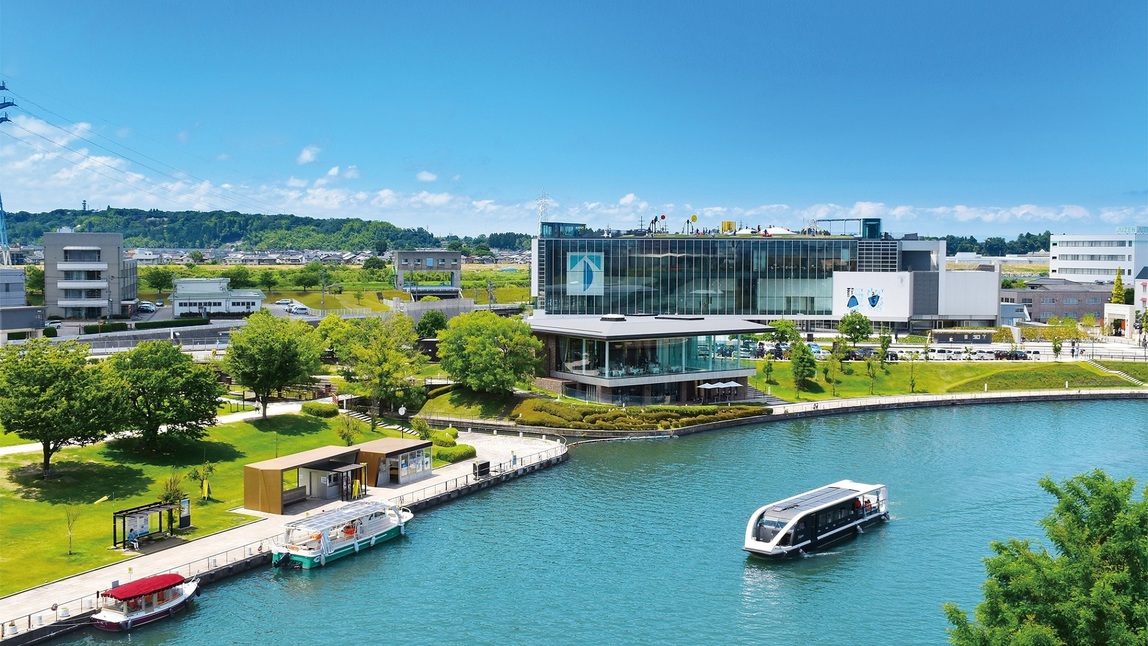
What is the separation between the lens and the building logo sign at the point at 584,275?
99.5 m

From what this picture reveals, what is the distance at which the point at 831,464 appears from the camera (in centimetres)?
5119

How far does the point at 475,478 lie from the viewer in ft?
155

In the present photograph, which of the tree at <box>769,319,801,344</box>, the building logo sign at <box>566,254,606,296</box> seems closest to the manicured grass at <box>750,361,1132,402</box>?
the tree at <box>769,319,801,344</box>

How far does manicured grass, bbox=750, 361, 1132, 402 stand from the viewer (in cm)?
7669

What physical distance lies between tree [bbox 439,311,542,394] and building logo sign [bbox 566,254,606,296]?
1292 inches

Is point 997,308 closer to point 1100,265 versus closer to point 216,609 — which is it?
point 1100,265

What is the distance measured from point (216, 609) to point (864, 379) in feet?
201

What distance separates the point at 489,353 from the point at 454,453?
12990mm

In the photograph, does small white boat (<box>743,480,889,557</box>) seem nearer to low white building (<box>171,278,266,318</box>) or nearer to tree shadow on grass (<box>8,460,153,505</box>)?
tree shadow on grass (<box>8,460,153,505</box>)

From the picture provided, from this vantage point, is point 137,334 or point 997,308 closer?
point 137,334

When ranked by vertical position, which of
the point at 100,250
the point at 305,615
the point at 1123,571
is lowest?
the point at 305,615

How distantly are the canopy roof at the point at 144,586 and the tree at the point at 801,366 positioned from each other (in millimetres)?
54479

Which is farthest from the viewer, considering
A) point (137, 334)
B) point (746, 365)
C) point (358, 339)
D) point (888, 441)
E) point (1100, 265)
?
point (1100, 265)

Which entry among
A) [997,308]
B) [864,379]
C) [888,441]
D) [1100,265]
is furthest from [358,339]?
[1100,265]
